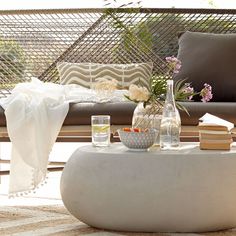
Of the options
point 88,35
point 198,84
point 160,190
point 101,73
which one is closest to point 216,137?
point 160,190

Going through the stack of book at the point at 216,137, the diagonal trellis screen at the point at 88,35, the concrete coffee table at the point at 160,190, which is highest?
the diagonal trellis screen at the point at 88,35

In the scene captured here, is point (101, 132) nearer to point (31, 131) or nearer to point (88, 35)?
point (31, 131)

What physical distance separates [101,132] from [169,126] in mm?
273

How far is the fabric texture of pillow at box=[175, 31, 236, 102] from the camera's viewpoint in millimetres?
4207

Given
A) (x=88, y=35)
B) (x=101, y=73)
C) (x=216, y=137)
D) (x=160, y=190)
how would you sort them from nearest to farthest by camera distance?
(x=160, y=190), (x=216, y=137), (x=101, y=73), (x=88, y=35)

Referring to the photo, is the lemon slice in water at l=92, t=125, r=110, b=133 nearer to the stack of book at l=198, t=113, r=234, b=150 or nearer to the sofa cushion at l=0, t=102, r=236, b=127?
the stack of book at l=198, t=113, r=234, b=150

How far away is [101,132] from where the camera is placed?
274 centimetres

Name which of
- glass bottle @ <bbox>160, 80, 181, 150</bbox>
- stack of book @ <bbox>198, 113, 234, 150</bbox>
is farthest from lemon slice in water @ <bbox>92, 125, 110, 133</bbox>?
stack of book @ <bbox>198, 113, 234, 150</bbox>

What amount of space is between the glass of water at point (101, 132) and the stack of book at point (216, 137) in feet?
1.25

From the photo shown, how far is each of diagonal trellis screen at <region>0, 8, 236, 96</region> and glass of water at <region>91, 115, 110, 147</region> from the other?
6.77 ft

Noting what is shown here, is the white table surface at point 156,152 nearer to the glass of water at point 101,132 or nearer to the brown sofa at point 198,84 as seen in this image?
the glass of water at point 101,132

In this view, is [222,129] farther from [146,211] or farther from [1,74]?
[1,74]

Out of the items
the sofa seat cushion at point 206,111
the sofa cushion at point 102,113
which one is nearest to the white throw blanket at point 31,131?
the sofa cushion at point 102,113

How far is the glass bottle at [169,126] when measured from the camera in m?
2.68
